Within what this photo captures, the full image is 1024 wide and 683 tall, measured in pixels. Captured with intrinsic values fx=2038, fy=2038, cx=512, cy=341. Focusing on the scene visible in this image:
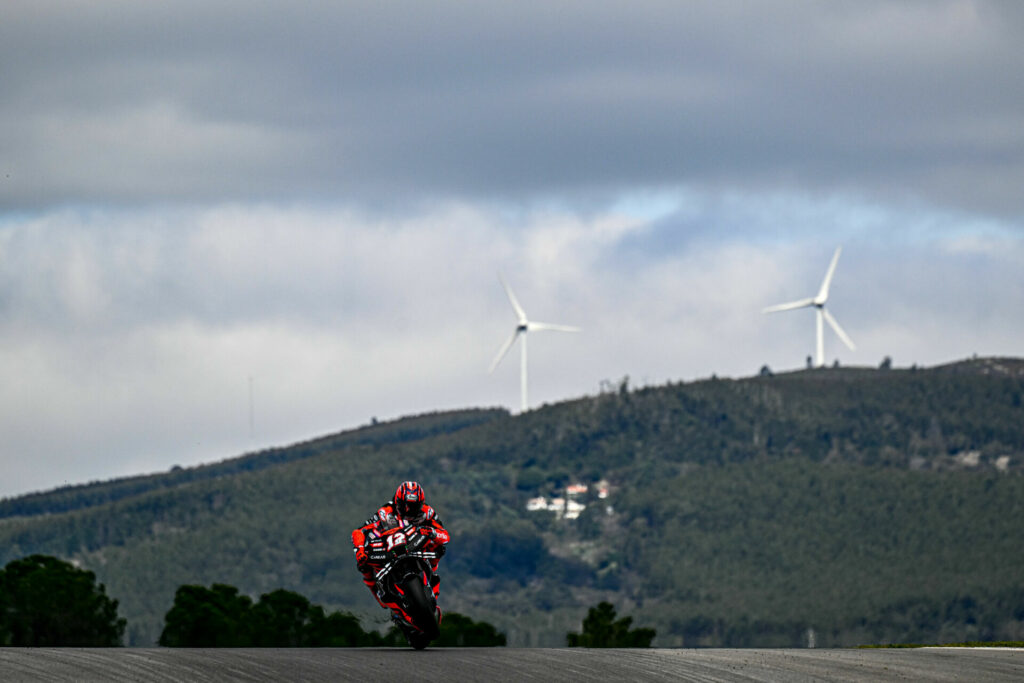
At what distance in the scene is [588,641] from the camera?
170000 mm

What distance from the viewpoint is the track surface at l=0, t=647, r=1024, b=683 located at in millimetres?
29109

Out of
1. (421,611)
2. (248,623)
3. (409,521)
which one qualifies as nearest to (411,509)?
(409,521)

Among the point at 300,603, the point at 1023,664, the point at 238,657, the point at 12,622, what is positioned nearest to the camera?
the point at 238,657

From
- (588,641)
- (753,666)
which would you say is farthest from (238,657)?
(588,641)

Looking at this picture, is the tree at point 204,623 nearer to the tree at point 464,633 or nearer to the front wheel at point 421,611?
the tree at point 464,633

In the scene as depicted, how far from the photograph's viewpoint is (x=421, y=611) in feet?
109

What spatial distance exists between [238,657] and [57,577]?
120m

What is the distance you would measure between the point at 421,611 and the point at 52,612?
380 feet

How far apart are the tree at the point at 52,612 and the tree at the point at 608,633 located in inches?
1464

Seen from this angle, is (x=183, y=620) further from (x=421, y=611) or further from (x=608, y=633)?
(x=421, y=611)

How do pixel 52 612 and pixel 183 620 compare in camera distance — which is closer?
pixel 183 620

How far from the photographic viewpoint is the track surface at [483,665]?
2911 cm

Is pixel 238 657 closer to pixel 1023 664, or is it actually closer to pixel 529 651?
pixel 529 651

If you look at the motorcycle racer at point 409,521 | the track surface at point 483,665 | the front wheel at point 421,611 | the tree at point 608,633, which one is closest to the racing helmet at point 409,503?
the motorcycle racer at point 409,521
